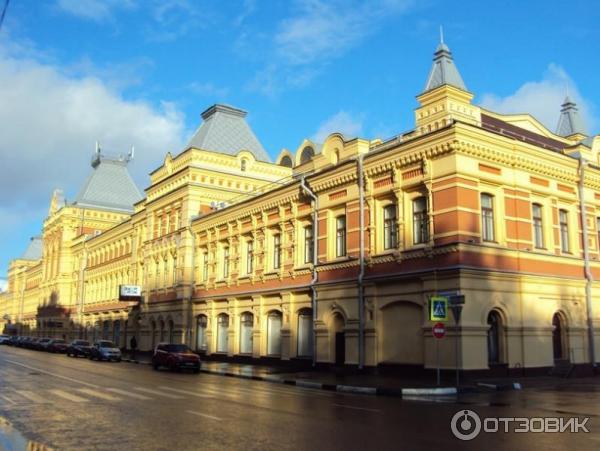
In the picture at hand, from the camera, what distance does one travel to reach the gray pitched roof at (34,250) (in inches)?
4407

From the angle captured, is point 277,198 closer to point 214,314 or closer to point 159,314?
point 214,314

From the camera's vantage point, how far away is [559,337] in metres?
26.3

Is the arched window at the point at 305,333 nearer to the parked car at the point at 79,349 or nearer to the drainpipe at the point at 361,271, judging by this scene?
the drainpipe at the point at 361,271

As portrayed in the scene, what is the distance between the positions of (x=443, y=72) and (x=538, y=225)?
8.23 meters

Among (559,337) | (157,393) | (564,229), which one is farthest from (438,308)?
(564,229)

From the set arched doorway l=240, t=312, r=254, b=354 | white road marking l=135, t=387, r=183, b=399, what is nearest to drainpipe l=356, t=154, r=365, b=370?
white road marking l=135, t=387, r=183, b=399

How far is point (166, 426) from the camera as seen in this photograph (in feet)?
38.2

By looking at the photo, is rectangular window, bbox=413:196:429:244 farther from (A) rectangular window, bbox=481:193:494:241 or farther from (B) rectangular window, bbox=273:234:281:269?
(B) rectangular window, bbox=273:234:281:269

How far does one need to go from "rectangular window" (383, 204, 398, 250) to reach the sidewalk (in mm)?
5598

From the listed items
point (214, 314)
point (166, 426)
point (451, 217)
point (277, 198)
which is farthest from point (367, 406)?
point (214, 314)

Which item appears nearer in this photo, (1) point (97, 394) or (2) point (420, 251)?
(1) point (97, 394)

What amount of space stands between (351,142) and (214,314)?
1635 cm

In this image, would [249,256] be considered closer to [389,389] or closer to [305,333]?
[305,333]

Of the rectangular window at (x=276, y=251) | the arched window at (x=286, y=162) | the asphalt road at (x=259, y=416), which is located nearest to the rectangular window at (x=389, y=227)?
the asphalt road at (x=259, y=416)
